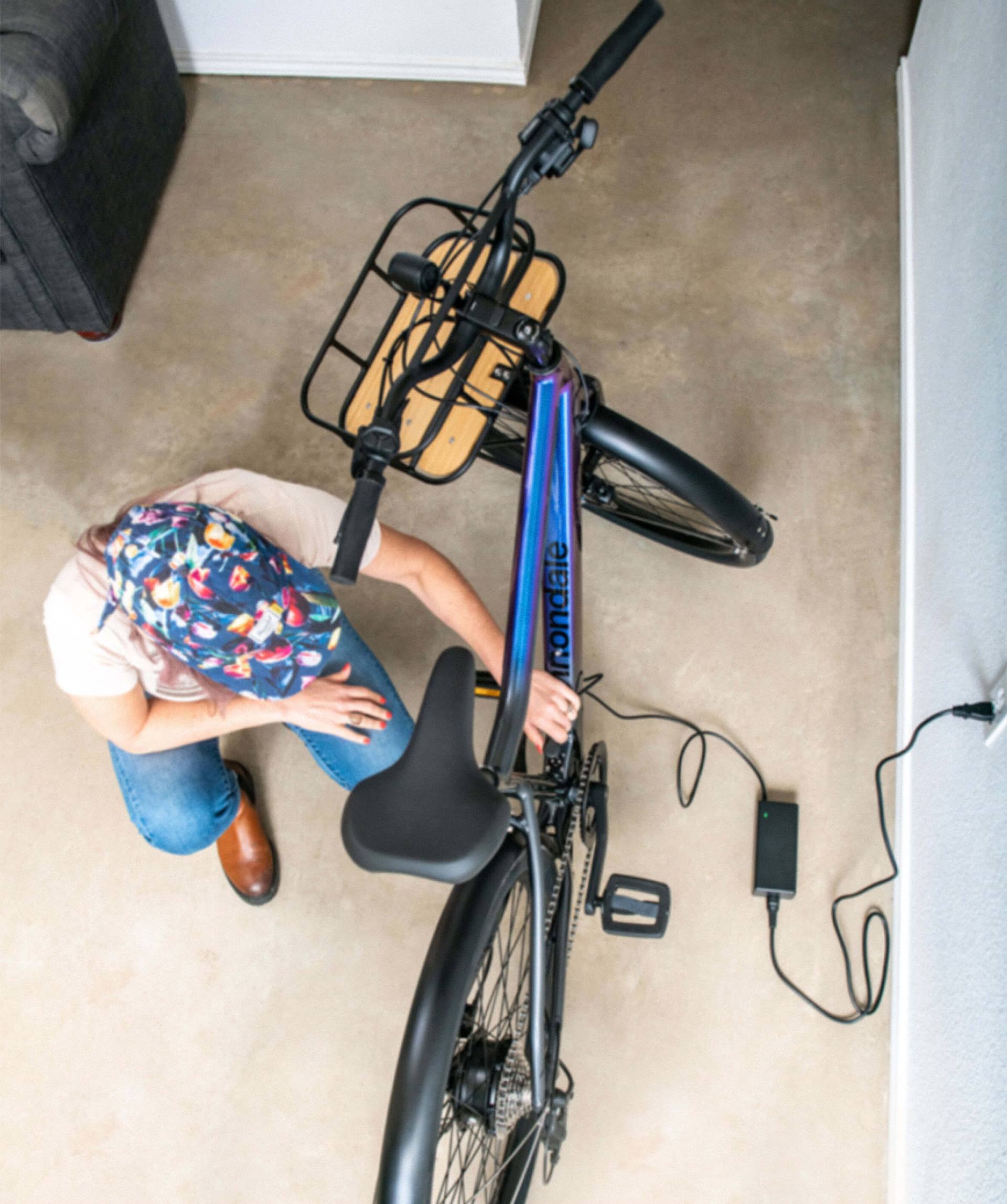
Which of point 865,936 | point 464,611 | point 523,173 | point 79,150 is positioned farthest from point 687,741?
point 79,150

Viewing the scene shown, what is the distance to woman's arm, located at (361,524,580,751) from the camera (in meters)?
1.30

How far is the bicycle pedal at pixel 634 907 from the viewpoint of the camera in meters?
1.48

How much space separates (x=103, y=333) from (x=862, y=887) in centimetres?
187

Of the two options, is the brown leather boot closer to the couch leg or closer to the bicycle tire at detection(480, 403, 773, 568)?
the bicycle tire at detection(480, 403, 773, 568)

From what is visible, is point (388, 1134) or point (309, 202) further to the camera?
point (309, 202)

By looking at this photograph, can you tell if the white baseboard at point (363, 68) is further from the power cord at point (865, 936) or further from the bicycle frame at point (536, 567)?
the power cord at point (865, 936)

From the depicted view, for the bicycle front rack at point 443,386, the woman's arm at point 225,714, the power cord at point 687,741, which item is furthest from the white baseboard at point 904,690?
the woman's arm at point 225,714

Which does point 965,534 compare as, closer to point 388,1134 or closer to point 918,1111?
point 918,1111

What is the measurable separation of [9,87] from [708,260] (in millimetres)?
1356

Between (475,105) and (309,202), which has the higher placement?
(475,105)

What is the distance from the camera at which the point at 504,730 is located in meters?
1.13

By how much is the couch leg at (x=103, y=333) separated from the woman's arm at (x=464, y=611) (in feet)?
3.81

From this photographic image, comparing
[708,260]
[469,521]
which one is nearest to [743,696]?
[469,521]

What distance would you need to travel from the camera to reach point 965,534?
4.84 ft
